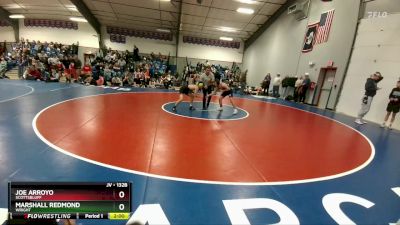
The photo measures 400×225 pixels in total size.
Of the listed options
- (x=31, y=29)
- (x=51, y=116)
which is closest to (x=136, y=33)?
(x=31, y=29)

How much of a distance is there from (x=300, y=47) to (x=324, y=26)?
2491 mm

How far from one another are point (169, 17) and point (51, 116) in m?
16.5

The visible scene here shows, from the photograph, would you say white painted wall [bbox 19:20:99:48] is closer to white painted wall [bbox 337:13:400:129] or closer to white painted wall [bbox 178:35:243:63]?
white painted wall [bbox 178:35:243:63]

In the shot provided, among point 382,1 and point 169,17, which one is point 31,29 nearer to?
point 169,17

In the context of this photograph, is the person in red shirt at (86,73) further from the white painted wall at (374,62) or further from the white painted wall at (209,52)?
the white painted wall at (374,62)

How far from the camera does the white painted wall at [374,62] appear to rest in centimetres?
985

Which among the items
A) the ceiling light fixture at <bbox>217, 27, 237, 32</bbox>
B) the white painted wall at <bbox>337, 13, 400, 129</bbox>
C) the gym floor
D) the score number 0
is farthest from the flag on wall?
the score number 0

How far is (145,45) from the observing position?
24.8 metres

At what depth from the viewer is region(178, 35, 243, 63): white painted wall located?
25469mm

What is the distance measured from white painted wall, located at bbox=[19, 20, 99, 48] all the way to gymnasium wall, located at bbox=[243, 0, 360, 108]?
53.0 feet

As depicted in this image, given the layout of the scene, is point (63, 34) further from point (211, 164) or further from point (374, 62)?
point (374, 62)

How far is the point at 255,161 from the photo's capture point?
442 centimetres
